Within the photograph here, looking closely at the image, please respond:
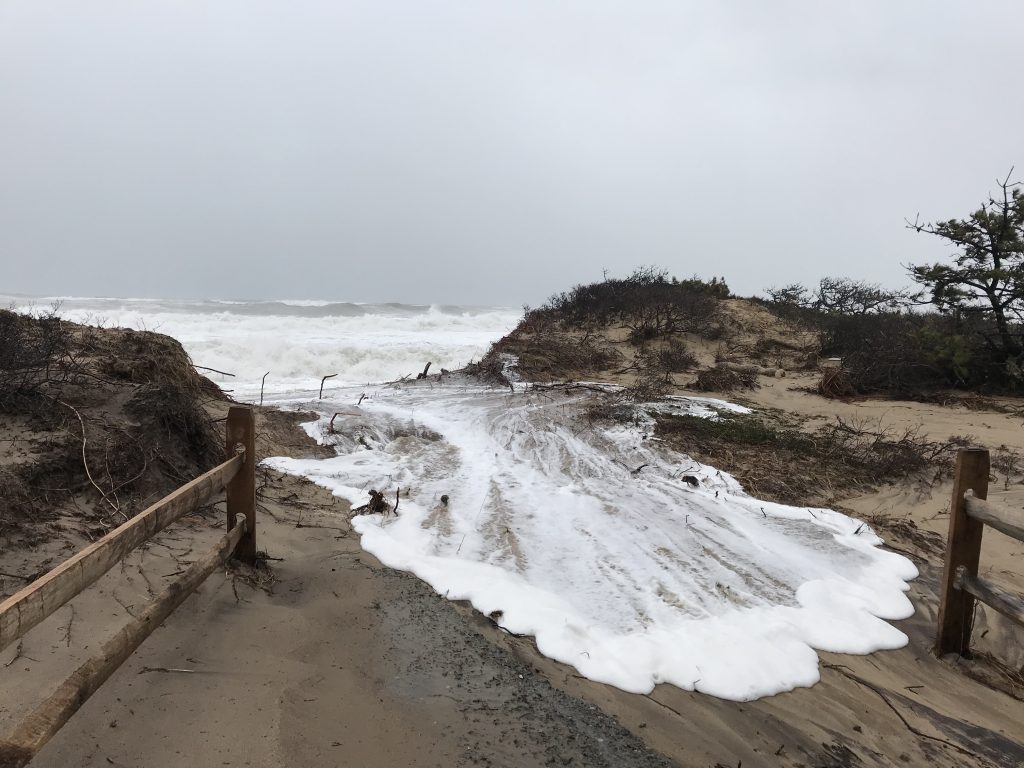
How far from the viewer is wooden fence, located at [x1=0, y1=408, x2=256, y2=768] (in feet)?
5.40

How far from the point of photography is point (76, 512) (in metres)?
3.73

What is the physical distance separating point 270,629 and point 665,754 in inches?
85.1

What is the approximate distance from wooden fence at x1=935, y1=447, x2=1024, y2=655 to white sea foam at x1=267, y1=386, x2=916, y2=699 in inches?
12.4

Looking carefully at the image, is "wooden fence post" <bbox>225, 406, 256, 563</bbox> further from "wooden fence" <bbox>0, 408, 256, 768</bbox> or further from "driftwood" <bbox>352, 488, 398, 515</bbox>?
"driftwood" <bbox>352, 488, 398, 515</bbox>

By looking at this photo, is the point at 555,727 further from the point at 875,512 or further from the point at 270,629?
the point at 875,512

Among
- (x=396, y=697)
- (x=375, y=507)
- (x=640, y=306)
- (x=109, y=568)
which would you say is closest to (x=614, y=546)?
(x=375, y=507)

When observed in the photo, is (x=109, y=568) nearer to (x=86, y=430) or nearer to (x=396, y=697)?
(x=396, y=697)

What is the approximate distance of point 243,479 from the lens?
3592mm

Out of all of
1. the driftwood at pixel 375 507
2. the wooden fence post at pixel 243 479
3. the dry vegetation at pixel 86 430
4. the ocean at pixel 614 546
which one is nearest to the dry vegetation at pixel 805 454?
the ocean at pixel 614 546

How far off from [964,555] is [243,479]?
4.49m

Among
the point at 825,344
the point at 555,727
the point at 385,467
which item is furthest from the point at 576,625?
the point at 825,344

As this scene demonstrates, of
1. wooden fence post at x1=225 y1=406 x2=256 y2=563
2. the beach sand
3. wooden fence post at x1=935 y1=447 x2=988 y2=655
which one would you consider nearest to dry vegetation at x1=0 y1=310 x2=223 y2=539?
the beach sand

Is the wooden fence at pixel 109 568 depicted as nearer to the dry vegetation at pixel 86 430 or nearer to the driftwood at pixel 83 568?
the driftwood at pixel 83 568

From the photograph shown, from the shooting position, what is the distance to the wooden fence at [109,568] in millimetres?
1647
